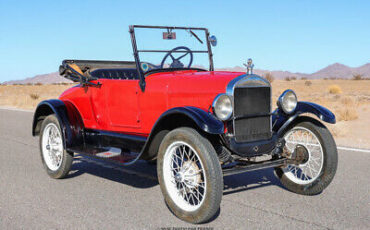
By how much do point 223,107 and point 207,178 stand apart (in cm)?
84

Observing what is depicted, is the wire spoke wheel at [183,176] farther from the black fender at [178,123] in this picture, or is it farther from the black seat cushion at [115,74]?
the black seat cushion at [115,74]

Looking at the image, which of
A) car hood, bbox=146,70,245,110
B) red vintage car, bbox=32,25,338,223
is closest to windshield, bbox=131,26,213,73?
red vintage car, bbox=32,25,338,223

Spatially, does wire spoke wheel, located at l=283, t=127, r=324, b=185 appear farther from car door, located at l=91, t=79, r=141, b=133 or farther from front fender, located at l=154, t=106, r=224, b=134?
car door, located at l=91, t=79, r=141, b=133

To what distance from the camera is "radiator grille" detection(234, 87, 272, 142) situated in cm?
455

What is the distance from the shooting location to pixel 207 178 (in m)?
3.86

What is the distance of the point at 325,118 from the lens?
4.77m

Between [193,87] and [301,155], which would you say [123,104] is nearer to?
[193,87]

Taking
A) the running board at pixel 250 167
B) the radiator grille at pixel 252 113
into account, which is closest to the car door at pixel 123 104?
the radiator grille at pixel 252 113

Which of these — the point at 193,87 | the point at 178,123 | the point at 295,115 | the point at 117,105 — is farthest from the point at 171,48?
the point at 295,115

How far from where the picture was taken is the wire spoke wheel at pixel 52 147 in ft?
20.0

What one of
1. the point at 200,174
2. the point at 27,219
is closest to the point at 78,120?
the point at 27,219

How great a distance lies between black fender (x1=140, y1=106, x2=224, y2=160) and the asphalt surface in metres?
0.61

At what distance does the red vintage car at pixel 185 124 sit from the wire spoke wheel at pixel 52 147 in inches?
0.6

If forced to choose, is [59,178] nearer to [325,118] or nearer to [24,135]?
[325,118]
